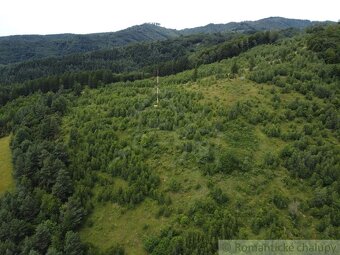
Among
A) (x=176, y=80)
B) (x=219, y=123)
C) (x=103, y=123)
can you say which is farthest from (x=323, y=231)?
(x=176, y=80)

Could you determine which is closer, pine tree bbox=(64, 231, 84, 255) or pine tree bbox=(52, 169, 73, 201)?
pine tree bbox=(64, 231, 84, 255)

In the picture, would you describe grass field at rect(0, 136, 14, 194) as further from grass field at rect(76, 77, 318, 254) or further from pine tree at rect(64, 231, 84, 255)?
pine tree at rect(64, 231, 84, 255)

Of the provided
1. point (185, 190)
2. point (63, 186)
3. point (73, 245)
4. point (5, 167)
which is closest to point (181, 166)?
point (185, 190)

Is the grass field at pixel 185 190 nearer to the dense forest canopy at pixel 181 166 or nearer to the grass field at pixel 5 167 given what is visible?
the dense forest canopy at pixel 181 166

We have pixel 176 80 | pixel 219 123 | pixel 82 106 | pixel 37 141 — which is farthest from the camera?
pixel 176 80

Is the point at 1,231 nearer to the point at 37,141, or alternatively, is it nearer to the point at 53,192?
the point at 53,192

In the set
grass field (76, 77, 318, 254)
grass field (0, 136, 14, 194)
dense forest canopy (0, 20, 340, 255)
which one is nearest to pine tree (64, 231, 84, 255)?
dense forest canopy (0, 20, 340, 255)
